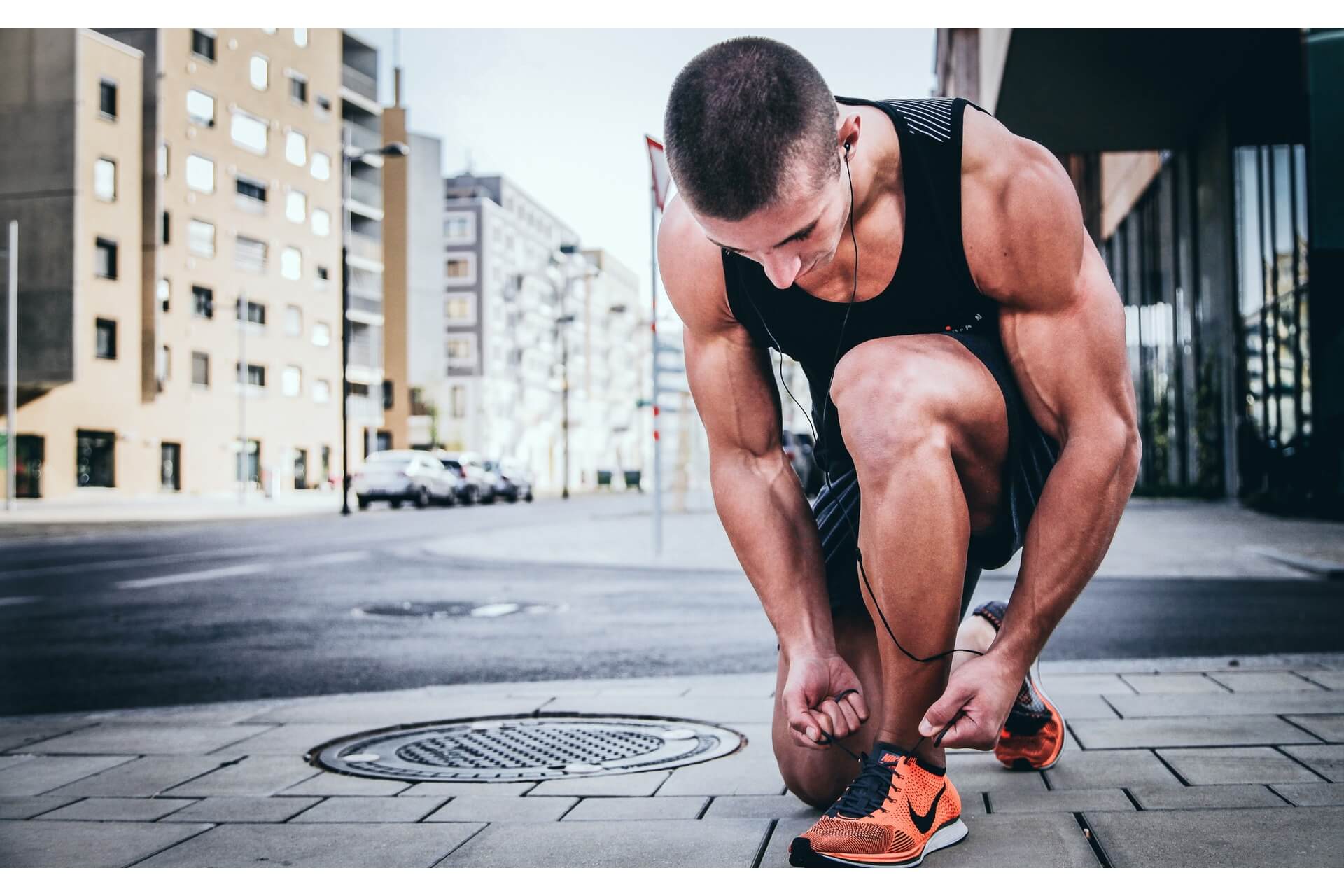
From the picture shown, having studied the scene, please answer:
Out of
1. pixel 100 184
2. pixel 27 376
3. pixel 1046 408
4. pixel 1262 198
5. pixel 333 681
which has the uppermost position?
pixel 1262 198

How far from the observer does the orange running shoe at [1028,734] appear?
2453 mm

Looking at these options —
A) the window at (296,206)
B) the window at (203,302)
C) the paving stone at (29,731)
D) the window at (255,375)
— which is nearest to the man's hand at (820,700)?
the paving stone at (29,731)

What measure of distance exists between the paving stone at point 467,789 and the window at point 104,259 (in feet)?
16.7

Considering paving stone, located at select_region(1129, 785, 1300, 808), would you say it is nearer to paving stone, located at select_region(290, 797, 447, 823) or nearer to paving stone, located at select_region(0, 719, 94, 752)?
paving stone, located at select_region(290, 797, 447, 823)

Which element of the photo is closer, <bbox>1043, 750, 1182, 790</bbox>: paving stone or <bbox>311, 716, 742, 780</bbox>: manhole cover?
<bbox>1043, 750, 1182, 790</bbox>: paving stone

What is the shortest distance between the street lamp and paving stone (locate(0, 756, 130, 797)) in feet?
11.0

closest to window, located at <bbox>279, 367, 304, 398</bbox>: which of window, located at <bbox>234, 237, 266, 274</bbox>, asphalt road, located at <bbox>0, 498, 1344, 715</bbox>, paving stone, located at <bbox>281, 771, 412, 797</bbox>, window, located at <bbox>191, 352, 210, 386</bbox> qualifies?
window, located at <bbox>191, 352, 210, 386</bbox>

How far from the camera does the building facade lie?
13594 mm

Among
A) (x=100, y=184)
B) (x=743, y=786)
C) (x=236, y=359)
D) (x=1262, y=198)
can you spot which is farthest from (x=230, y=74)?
(x=1262, y=198)

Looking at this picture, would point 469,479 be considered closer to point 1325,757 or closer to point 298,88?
point 298,88

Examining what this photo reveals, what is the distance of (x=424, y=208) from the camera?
8781mm
